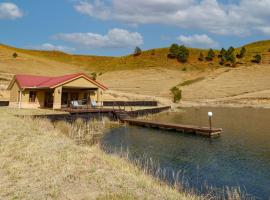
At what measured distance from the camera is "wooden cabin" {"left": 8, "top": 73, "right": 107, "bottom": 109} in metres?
39.2

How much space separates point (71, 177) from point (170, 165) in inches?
325

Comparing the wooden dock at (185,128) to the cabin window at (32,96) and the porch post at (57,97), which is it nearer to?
the porch post at (57,97)

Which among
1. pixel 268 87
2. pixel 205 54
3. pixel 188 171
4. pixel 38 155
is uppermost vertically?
pixel 205 54

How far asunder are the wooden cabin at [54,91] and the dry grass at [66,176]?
Answer: 22.6 meters

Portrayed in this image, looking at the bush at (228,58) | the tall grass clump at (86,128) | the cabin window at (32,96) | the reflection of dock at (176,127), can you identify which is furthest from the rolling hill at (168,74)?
the tall grass clump at (86,128)

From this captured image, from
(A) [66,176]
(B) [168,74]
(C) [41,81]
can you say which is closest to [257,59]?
(B) [168,74]

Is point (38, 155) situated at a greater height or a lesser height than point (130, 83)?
lesser

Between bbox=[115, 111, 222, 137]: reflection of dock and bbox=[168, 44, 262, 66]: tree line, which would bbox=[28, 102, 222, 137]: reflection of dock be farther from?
bbox=[168, 44, 262, 66]: tree line

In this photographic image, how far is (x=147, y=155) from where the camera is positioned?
69.0 feet

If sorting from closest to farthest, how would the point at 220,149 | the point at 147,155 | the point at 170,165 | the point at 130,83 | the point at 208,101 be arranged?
1. the point at 170,165
2. the point at 147,155
3. the point at 220,149
4. the point at 208,101
5. the point at 130,83

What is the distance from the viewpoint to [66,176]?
11586mm

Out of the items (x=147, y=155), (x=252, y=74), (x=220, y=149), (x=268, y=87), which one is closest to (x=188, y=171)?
(x=147, y=155)

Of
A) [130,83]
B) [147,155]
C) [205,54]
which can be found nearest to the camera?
[147,155]

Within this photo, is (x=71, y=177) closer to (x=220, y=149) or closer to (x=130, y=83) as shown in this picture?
(x=220, y=149)
